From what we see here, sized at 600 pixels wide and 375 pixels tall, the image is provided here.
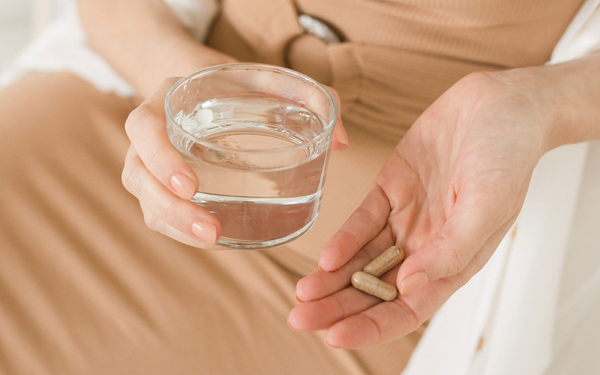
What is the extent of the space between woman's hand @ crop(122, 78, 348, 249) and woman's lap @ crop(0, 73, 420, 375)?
19 cm

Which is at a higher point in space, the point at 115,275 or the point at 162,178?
the point at 162,178

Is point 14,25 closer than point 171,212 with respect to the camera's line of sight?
No

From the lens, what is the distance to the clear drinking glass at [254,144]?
0.51 m

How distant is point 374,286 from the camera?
1.85ft

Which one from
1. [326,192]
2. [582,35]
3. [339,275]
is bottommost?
[326,192]

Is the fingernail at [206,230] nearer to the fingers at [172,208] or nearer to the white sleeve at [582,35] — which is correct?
the fingers at [172,208]

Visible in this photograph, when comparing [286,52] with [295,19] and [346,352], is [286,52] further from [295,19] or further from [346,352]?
[346,352]

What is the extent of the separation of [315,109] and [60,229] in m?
0.47

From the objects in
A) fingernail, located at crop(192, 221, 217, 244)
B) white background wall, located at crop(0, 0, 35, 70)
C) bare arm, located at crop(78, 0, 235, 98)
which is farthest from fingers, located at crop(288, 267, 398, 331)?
white background wall, located at crop(0, 0, 35, 70)

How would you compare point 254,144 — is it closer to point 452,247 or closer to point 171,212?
point 171,212

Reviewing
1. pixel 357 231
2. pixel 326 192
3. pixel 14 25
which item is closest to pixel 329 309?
pixel 357 231

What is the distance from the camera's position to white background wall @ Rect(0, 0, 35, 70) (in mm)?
2264

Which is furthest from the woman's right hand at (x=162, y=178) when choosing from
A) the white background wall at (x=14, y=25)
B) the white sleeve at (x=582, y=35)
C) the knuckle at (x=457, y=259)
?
the white background wall at (x=14, y=25)

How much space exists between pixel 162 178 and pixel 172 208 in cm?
4
